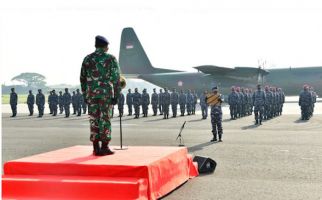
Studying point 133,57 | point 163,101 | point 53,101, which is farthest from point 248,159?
point 133,57

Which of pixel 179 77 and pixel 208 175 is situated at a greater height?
pixel 179 77

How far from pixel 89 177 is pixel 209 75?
108 feet

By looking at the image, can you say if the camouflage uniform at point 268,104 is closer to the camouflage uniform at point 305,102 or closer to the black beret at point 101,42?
the camouflage uniform at point 305,102

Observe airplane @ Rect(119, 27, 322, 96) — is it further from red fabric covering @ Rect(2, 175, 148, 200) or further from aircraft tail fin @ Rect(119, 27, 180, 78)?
red fabric covering @ Rect(2, 175, 148, 200)

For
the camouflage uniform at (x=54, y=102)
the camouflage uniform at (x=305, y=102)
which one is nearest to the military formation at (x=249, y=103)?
the camouflage uniform at (x=305, y=102)

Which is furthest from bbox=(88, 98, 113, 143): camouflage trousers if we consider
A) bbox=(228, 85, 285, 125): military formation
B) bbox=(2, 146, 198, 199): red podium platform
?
bbox=(228, 85, 285, 125): military formation

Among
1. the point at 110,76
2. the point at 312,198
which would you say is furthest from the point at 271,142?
the point at 110,76

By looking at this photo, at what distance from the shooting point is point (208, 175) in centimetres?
711

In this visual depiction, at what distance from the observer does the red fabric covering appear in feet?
15.5

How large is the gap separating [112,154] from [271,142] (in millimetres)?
6829

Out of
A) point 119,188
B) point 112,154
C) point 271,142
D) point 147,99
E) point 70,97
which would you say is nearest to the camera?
point 119,188

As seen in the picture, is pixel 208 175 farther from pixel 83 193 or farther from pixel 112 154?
pixel 83 193

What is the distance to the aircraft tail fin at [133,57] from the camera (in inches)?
1619

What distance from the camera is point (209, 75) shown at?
123 ft
